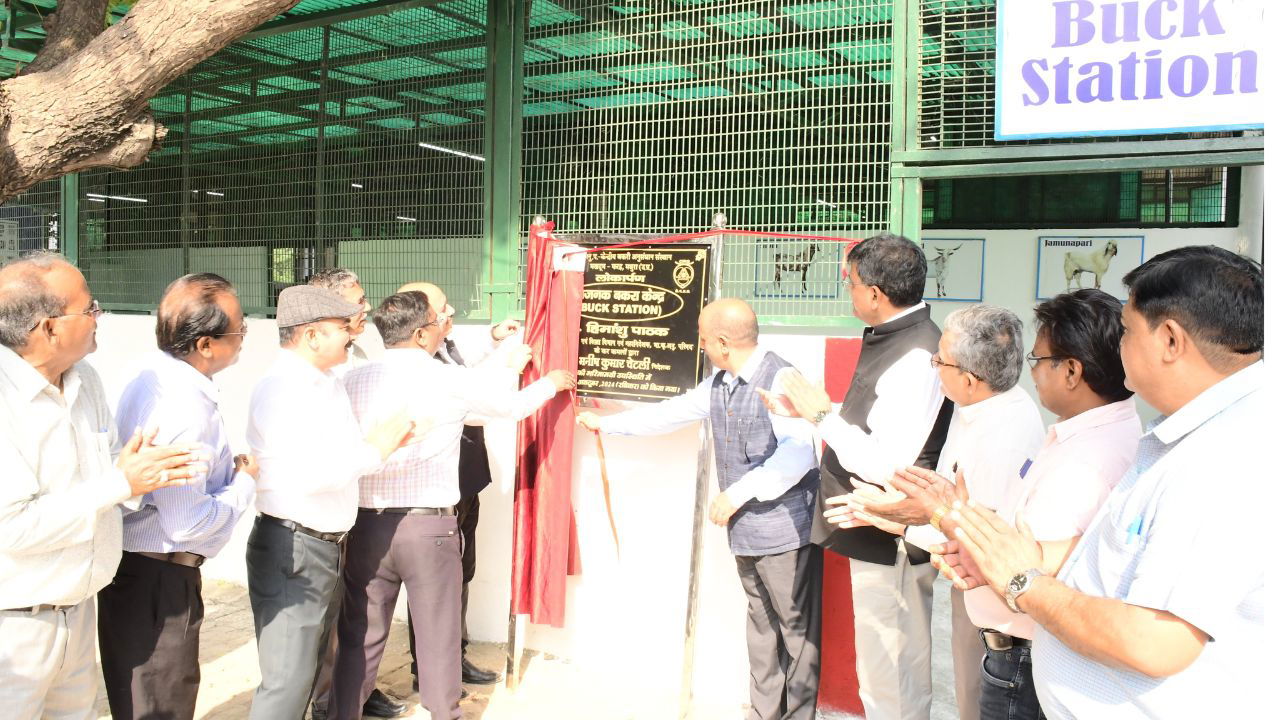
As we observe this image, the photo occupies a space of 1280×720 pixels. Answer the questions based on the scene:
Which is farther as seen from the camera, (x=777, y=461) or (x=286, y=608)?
(x=777, y=461)

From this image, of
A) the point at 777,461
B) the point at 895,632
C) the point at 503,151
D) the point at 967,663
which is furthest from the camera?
the point at 503,151

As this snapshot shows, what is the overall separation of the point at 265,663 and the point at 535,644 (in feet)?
6.13

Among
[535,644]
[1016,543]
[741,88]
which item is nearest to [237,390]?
[535,644]

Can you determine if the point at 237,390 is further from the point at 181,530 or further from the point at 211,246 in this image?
the point at 181,530

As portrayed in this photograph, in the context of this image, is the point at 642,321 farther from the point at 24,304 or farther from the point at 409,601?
the point at 24,304

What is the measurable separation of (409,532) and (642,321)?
1.52m

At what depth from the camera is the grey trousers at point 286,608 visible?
3324mm

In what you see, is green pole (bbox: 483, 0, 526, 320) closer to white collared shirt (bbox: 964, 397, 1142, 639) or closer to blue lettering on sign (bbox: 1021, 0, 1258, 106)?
blue lettering on sign (bbox: 1021, 0, 1258, 106)

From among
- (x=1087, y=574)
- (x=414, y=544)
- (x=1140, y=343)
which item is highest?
(x=1140, y=343)

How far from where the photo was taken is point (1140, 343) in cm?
177

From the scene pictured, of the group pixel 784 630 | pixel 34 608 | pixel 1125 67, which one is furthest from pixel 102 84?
pixel 1125 67

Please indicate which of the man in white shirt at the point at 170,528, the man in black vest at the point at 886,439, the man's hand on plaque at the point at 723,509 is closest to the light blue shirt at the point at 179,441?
the man in white shirt at the point at 170,528

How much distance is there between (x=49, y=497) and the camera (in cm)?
251

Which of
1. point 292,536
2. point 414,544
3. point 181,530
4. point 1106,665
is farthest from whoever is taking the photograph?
point 414,544
